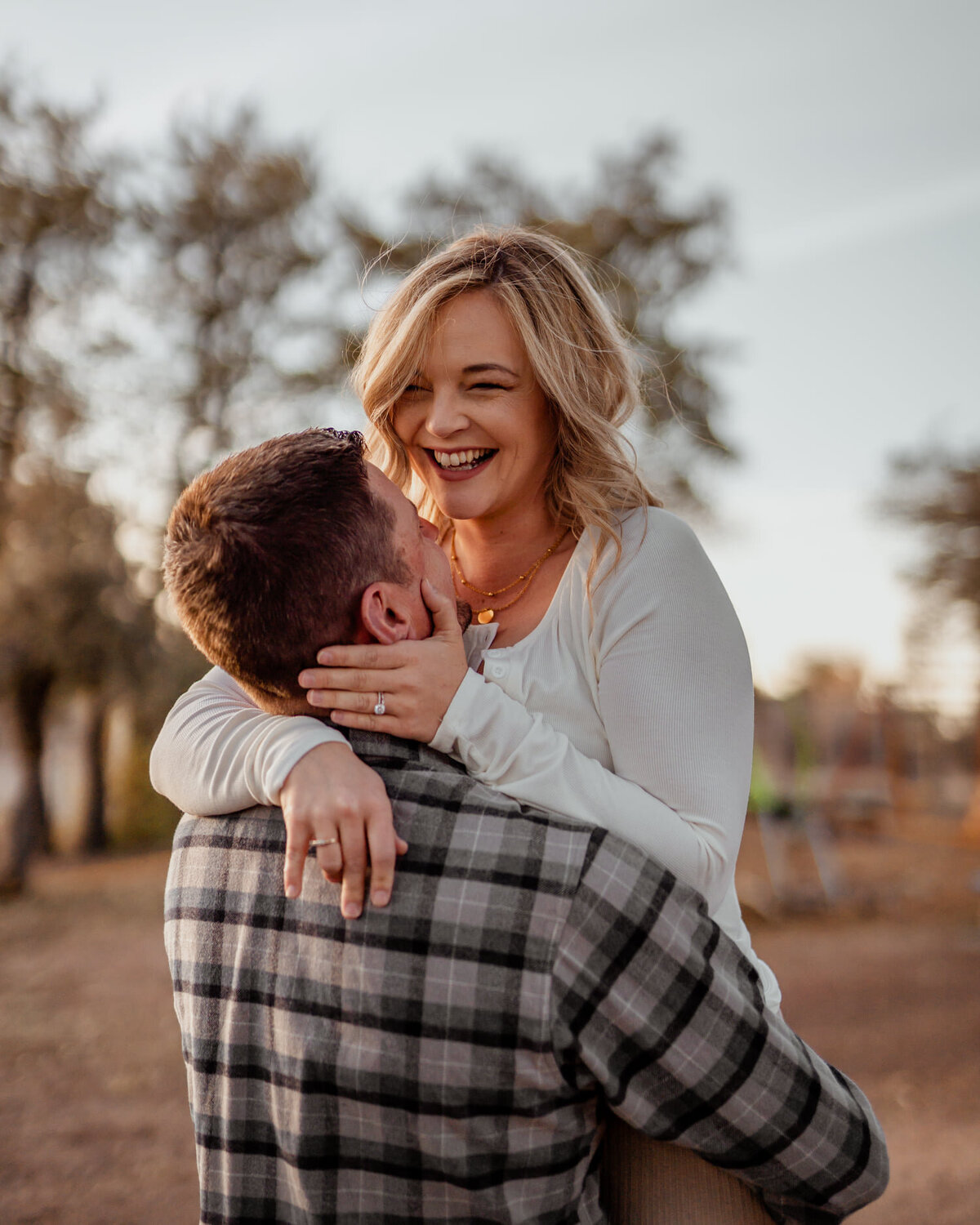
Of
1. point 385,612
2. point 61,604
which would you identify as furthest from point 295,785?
point 61,604

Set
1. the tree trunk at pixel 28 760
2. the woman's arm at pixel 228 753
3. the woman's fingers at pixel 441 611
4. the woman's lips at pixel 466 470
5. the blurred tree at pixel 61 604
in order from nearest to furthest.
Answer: the woman's arm at pixel 228 753
the woman's fingers at pixel 441 611
the woman's lips at pixel 466 470
the blurred tree at pixel 61 604
the tree trunk at pixel 28 760

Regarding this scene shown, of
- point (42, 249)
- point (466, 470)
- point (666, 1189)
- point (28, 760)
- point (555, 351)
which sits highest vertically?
point (42, 249)

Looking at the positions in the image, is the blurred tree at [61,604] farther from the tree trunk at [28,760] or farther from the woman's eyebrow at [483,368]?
the woman's eyebrow at [483,368]

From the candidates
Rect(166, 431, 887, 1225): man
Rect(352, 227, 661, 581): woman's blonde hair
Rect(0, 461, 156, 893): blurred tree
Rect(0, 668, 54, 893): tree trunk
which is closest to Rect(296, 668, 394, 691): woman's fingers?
Rect(166, 431, 887, 1225): man

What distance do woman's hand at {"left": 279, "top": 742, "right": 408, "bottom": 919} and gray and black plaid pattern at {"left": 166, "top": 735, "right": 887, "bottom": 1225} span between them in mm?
24

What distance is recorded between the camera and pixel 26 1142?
16.6 ft

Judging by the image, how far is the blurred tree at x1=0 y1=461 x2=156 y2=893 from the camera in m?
10.9

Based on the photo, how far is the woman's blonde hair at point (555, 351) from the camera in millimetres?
2102

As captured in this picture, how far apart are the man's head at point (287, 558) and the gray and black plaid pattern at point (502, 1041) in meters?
0.28

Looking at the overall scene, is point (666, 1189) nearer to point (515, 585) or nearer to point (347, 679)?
point (347, 679)

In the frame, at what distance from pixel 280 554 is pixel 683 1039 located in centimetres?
79

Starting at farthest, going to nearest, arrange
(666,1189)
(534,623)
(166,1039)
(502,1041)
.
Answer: (166,1039)
(534,623)
(666,1189)
(502,1041)

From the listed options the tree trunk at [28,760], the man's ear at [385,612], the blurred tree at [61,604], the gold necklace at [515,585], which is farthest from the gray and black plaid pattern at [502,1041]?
the tree trunk at [28,760]

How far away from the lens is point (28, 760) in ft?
40.5
